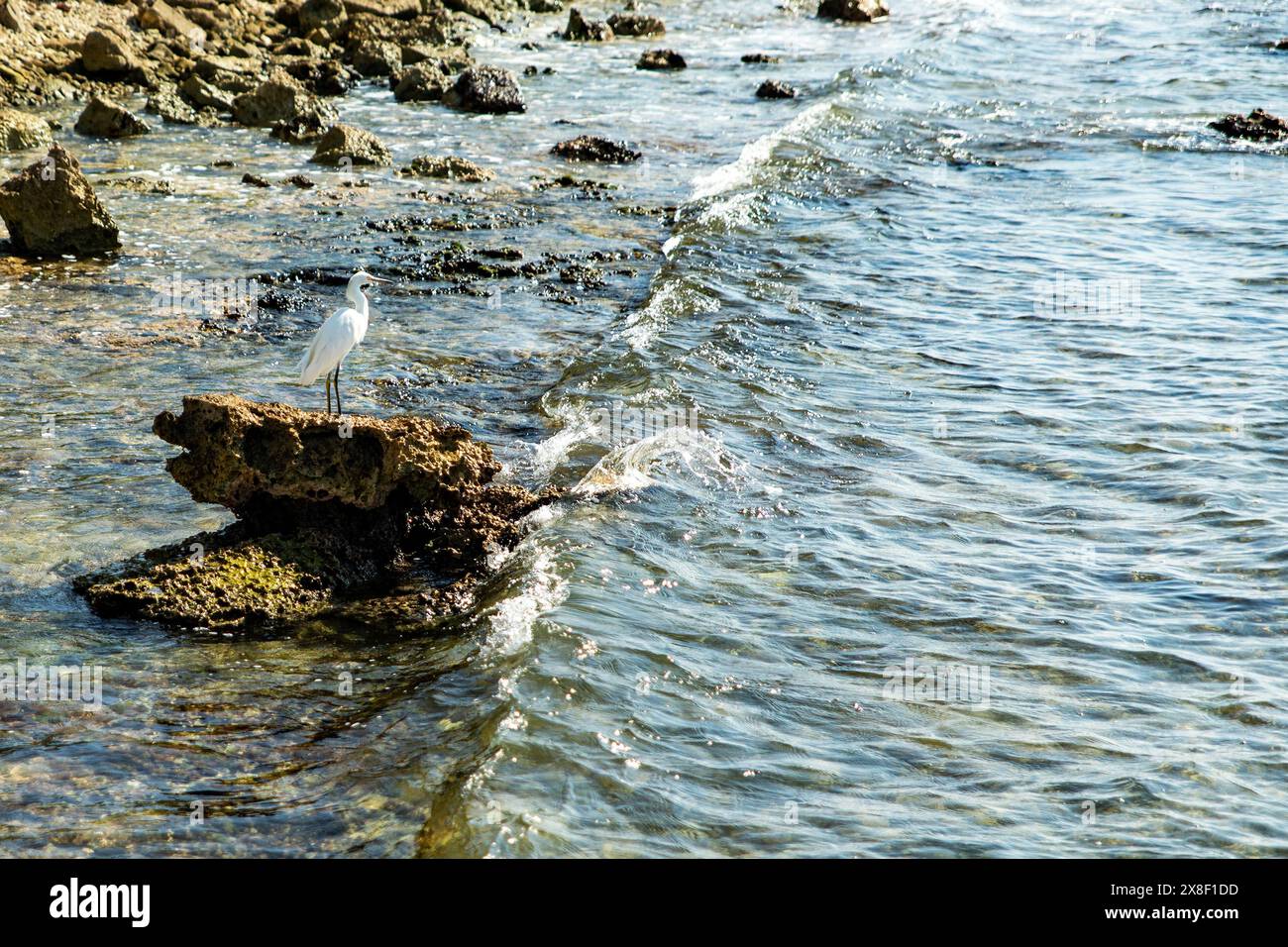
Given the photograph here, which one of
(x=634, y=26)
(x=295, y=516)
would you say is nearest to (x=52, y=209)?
(x=295, y=516)

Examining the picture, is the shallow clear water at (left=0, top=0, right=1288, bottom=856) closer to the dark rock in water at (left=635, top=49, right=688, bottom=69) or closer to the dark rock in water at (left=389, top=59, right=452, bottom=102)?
the dark rock in water at (left=389, top=59, right=452, bottom=102)

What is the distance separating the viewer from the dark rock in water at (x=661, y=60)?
→ 31230mm

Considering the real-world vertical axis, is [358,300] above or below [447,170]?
below

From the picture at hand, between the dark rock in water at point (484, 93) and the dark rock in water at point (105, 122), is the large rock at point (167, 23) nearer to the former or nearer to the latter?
the dark rock in water at point (484, 93)

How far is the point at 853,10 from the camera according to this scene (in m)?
38.9

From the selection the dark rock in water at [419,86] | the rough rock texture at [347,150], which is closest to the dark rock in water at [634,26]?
the dark rock in water at [419,86]

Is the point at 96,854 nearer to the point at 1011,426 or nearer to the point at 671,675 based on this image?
the point at 671,675

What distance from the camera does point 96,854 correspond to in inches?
235

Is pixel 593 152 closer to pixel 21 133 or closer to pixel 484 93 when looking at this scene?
pixel 484 93

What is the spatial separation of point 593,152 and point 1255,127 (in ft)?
39.9

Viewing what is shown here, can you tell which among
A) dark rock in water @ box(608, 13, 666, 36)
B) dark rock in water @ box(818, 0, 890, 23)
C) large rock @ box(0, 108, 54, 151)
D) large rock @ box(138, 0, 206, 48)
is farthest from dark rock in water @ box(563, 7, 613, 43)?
large rock @ box(0, 108, 54, 151)

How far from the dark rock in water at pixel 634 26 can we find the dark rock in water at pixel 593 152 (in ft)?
48.6

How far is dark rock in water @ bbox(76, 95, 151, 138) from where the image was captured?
21.2 metres
